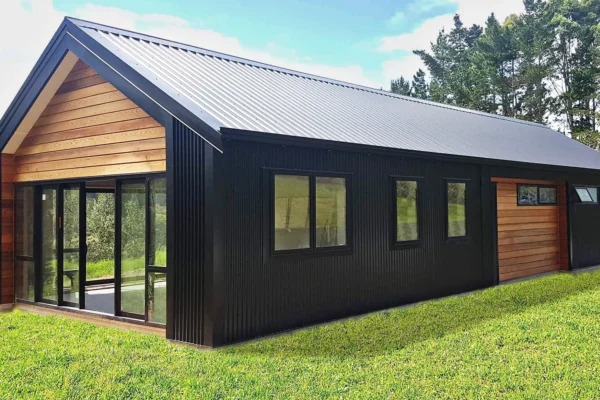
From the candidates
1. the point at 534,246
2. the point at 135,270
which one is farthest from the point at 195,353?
the point at 534,246

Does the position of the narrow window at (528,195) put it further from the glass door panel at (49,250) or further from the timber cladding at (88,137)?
the glass door panel at (49,250)

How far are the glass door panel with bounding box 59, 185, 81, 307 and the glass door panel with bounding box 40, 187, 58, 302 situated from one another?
7.7 inches

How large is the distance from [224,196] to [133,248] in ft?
5.84

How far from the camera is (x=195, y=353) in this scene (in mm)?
5449

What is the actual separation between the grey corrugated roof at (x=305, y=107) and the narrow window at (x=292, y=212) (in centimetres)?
60

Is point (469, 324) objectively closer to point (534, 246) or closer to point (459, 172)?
point (459, 172)

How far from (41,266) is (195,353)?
4.19 metres

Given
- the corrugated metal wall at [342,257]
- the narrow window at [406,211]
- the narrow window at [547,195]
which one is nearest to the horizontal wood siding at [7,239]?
the corrugated metal wall at [342,257]

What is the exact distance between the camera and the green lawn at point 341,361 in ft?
14.3

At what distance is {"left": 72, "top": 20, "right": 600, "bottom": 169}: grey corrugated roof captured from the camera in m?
6.75

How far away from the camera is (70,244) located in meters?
7.96

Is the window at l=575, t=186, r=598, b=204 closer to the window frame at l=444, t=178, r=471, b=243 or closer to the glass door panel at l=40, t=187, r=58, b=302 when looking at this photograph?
the window frame at l=444, t=178, r=471, b=243

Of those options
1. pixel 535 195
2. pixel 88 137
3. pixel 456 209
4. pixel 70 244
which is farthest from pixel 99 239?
pixel 535 195

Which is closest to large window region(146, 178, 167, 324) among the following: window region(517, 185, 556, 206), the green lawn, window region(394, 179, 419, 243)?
the green lawn
